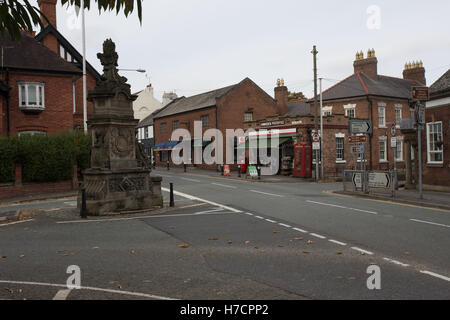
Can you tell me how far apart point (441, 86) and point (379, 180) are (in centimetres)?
644

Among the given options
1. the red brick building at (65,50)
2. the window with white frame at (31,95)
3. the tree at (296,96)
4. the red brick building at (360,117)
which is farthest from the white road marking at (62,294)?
the tree at (296,96)

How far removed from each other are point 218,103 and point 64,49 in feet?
53.9

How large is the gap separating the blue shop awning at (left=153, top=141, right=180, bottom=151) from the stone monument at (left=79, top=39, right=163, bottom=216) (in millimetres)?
36146

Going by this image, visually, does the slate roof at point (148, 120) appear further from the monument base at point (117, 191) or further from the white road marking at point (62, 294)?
the white road marking at point (62, 294)

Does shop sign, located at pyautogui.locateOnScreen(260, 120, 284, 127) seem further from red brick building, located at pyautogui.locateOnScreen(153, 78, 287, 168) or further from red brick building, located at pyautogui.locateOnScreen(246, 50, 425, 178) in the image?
red brick building, located at pyautogui.locateOnScreen(153, 78, 287, 168)

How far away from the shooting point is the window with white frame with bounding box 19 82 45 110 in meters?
26.7

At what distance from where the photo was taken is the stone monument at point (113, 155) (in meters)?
13.1

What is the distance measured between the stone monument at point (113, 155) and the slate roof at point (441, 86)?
1480 cm

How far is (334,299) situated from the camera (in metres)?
4.93

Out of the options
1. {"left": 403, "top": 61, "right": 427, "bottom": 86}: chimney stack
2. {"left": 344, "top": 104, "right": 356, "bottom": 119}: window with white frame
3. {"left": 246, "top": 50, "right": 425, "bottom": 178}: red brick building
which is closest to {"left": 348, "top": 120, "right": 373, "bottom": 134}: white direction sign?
{"left": 246, "top": 50, "right": 425, "bottom": 178}: red brick building

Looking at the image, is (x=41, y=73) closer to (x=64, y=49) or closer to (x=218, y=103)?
(x=64, y=49)

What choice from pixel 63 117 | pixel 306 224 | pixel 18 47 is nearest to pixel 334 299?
pixel 306 224

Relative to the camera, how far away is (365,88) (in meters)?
37.3

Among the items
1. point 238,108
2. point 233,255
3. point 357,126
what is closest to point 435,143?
point 357,126
